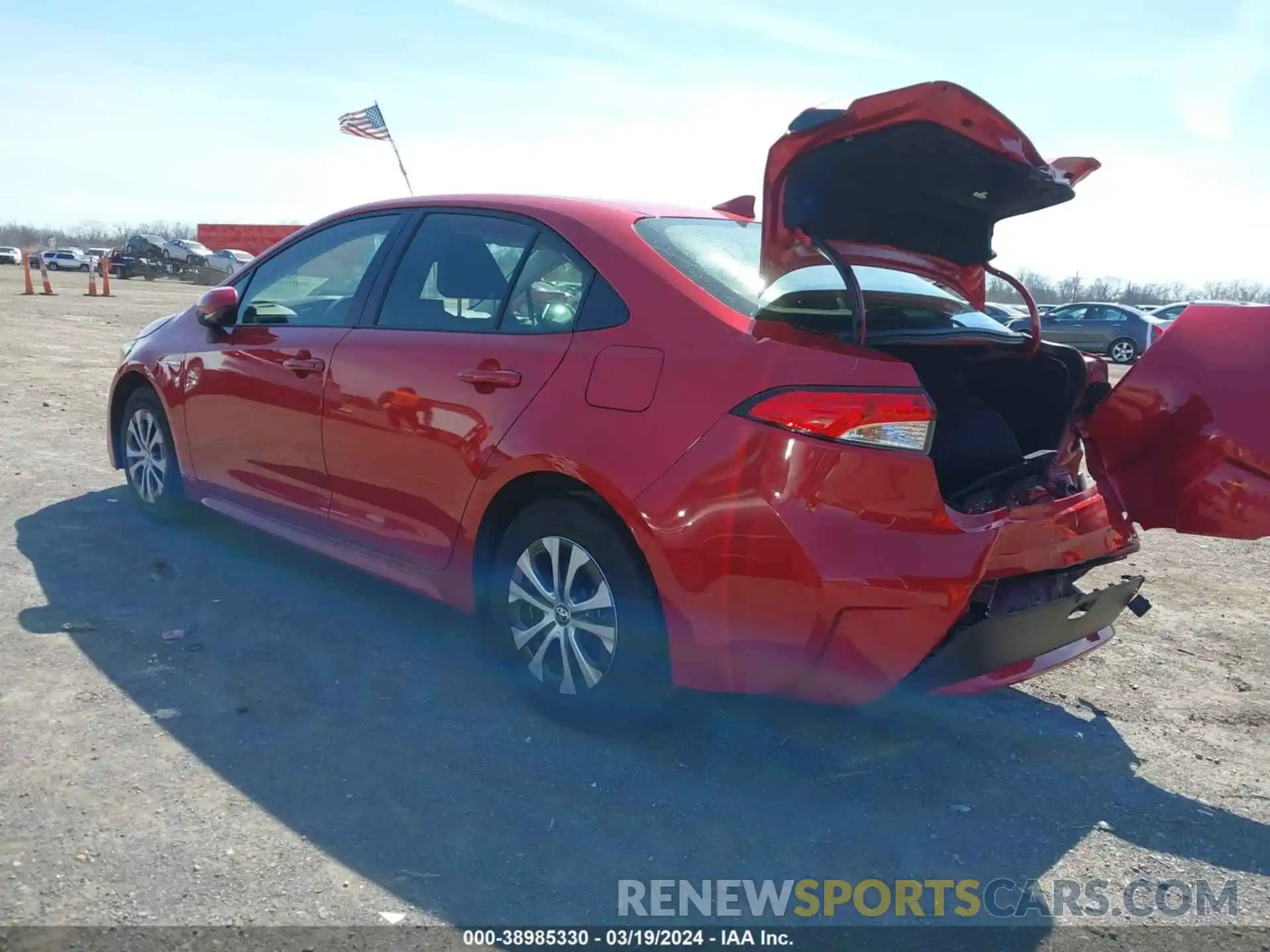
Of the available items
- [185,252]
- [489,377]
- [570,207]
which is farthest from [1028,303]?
[185,252]

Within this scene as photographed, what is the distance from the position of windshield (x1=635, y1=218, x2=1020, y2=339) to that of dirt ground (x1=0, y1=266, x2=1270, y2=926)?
1.36m

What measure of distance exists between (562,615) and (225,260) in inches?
1587

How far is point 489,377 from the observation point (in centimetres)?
342

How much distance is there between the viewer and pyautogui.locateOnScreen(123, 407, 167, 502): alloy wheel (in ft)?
17.3

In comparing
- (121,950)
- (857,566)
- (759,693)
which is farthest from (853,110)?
(121,950)

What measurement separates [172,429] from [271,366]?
3.47ft

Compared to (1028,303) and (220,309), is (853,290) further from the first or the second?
(220,309)

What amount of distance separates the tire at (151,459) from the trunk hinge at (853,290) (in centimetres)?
358

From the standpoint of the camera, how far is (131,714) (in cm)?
331

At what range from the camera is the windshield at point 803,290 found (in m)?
3.01

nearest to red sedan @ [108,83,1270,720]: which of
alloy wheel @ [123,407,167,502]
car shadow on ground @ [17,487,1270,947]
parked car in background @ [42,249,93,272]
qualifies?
car shadow on ground @ [17,487,1270,947]

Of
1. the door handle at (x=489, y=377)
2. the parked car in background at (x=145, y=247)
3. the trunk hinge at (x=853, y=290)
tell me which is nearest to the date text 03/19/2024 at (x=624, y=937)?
the trunk hinge at (x=853, y=290)

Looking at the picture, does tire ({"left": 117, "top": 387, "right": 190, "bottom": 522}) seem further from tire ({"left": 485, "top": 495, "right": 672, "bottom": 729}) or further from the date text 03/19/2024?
the date text 03/19/2024

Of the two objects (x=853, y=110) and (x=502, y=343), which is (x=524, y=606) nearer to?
(x=502, y=343)
